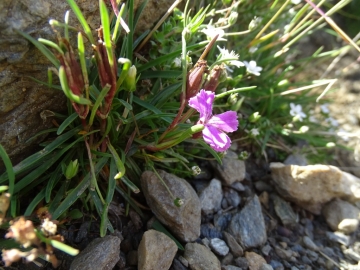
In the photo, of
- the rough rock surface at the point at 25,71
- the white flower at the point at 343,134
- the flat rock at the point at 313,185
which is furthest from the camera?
the white flower at the point at 343,134

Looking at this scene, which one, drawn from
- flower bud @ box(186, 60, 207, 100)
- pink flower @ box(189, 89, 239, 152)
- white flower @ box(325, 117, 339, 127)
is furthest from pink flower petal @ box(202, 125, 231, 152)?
white flower @ box(325, 117, 339, 127)

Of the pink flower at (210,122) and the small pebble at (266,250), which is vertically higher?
the pink flower at (210,122)

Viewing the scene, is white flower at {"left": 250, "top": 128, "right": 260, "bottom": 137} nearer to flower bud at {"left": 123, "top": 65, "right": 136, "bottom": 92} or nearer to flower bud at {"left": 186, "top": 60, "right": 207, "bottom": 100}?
flower bud at {"left": 186, "top": 60, "right": 207, "bottom": 100}

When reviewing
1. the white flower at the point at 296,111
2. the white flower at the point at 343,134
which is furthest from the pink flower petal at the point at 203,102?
the white flower at the point at 343,134

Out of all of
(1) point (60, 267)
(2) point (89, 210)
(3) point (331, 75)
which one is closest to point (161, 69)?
(2) point (89, 210)

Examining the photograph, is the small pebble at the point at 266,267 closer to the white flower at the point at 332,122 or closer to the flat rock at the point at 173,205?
→ the flat rock at the point at 173,205

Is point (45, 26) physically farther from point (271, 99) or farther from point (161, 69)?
point (271, 99)
